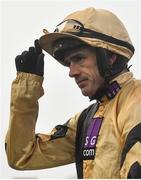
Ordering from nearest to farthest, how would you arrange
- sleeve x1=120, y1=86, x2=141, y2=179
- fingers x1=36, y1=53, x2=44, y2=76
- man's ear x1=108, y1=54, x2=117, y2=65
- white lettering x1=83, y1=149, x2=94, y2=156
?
sleeve x1=120, y1=86, x2=141, y2=179 → white lettering x1=83, y1=149, x2=94, y2=156 → man's ear x1=108, y1=54, x2=117, y2=65 → fingers x1=36, y1=53, x2=44, y2=76

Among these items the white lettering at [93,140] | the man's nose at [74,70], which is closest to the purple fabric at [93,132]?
the white lettering at [93,140]

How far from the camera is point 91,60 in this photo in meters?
3.76

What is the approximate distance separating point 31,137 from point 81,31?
0.91 meters

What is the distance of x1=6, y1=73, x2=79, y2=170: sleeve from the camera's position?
12.6ft

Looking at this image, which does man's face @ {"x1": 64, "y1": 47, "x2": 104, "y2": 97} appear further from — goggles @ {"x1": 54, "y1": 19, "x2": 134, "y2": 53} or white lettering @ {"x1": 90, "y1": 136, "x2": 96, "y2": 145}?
white lettering @ {"x1": 90, "y1": 136, "x2": 96, "y2": 145}

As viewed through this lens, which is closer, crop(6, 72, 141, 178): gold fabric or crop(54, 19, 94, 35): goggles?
crop(6, 72, 141, 178): gold fabric

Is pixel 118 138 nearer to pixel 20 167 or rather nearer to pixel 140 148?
pixel 140 148

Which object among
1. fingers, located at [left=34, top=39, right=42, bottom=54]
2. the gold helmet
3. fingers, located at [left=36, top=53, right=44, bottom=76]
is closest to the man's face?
the gold helmet

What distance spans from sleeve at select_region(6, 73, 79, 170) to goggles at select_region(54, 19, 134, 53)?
44 cm

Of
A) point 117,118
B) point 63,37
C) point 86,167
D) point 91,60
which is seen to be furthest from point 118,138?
point 63,37

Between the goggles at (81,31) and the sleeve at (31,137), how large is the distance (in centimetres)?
44

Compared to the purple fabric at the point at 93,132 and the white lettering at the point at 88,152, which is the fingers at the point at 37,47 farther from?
the white lettering at the point at 88,152

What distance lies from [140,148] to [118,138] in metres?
0.28

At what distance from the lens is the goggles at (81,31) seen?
12.2 feet
